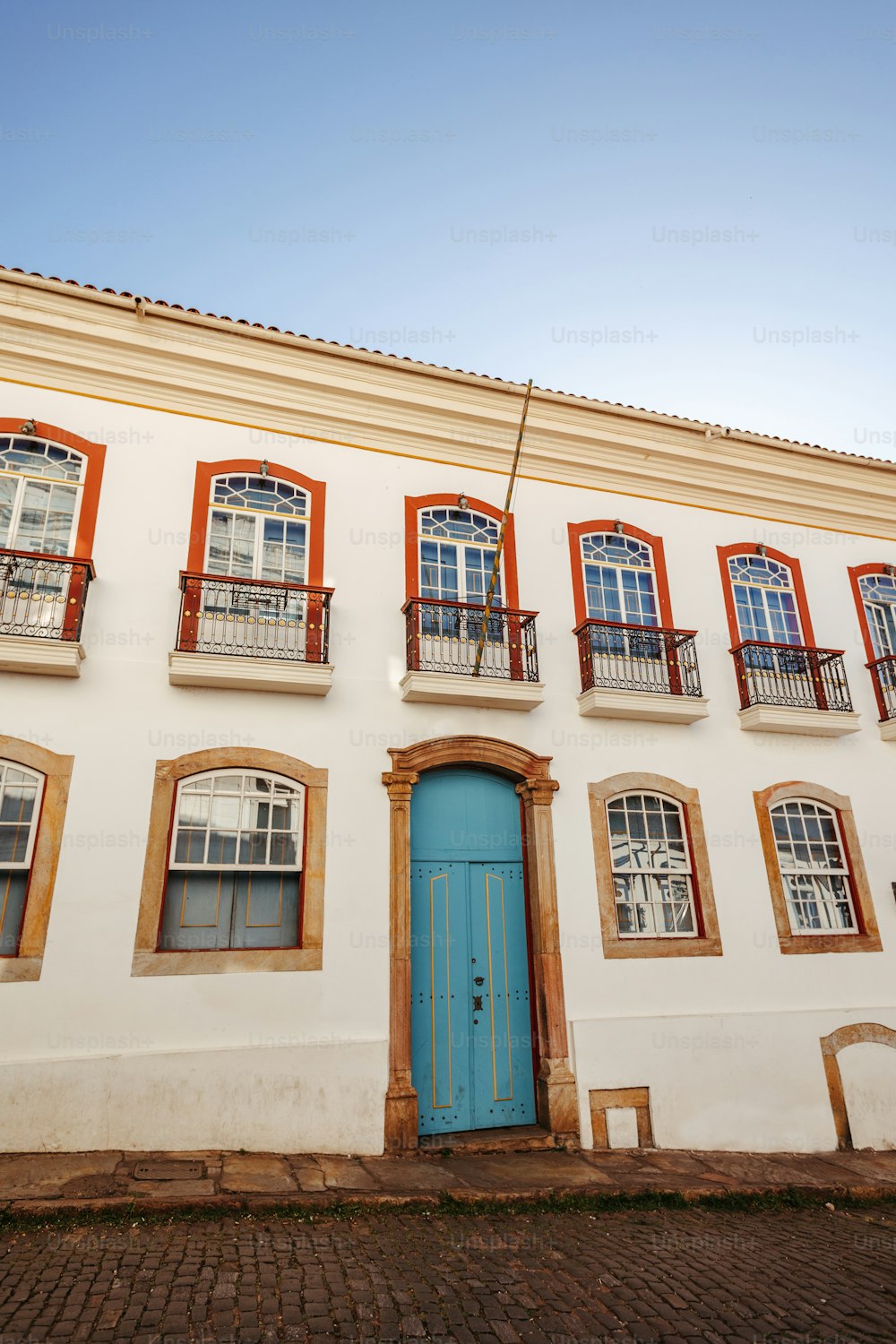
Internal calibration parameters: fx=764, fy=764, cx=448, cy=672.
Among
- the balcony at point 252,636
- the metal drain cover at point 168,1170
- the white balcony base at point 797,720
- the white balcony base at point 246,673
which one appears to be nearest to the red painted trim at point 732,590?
the white balcony base at point 797,720

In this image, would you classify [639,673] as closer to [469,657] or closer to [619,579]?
[619,579]

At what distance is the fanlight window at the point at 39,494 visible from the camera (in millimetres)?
7363

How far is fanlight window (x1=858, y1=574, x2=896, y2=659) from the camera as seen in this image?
10453 millimetres

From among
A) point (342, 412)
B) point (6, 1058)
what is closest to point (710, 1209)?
point (6, 1058)

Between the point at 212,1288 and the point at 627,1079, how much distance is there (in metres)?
4.41

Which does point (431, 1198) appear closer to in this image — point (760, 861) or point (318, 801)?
point (318, 801)

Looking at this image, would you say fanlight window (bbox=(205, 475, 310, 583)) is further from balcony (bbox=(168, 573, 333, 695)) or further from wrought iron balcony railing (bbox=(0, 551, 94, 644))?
wrought iron balcony railing (bbox=(0, 551, 94, 644))

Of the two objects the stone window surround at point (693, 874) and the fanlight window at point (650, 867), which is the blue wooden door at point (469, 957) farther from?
the fanlight window at point (650, 867)

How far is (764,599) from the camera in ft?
32.9

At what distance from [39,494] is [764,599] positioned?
8.59 metres

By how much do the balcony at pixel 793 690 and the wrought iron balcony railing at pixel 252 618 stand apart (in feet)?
16.6

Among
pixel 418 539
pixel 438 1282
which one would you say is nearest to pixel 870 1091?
pixel 438 1282

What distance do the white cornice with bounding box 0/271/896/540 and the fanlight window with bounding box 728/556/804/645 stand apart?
0.79 m

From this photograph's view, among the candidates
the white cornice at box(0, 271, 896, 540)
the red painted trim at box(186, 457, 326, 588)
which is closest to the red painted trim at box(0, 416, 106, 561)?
the white cornice at box(0, 271, 896, 540)
